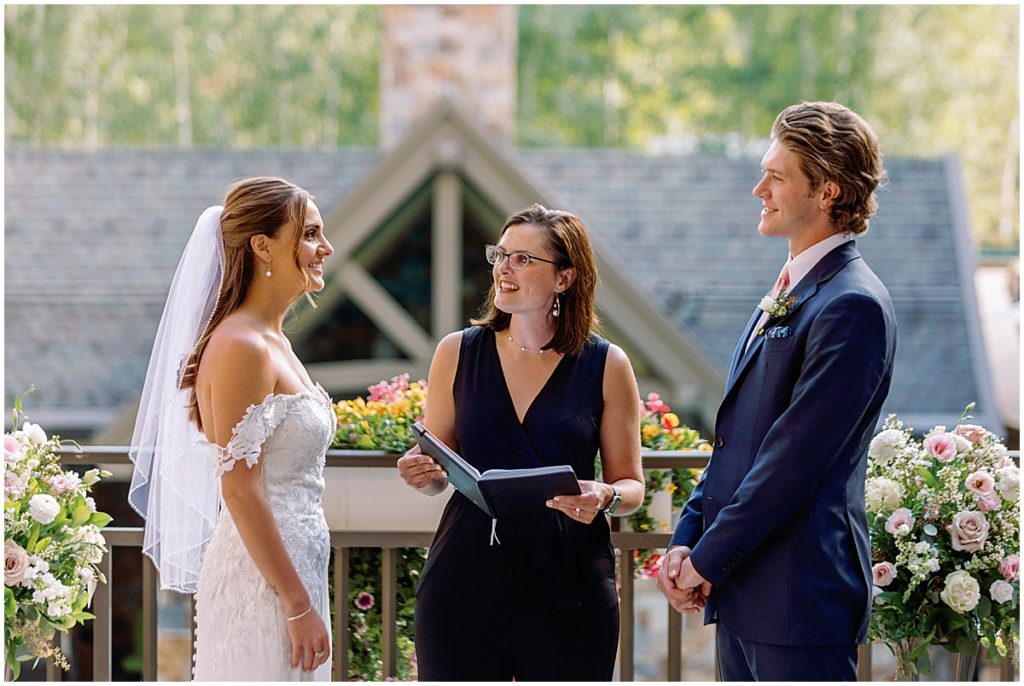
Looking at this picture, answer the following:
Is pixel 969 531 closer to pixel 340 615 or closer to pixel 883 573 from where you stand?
pixel 883 573

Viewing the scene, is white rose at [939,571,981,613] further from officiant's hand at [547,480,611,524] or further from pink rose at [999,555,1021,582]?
officiant's hand at [547,480,611,524]

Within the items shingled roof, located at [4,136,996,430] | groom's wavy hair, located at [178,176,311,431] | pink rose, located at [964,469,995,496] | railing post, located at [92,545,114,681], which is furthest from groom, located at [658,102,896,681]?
shingled roof, located at [4,136,996,430]

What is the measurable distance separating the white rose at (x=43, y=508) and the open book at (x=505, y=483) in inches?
45.4

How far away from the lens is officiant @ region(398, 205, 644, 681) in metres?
A: 2.68

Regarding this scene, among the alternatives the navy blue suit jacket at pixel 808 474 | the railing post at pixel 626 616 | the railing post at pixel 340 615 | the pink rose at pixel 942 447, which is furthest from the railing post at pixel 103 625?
the pink rose at pixel 942 447

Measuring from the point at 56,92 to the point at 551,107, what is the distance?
928 cm

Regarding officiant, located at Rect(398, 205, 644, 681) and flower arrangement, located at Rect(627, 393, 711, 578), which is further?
flower arrangement, located at Rect(627, 393, 711, 578)

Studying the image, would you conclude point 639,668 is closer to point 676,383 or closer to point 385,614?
point 676,383

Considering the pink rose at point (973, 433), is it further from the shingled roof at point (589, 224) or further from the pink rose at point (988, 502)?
the shingled roof at point (589, 224)

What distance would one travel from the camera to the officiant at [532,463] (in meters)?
2.68

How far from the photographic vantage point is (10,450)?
314 cm

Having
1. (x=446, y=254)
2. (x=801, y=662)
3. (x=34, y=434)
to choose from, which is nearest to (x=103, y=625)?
(x=34, y=434)

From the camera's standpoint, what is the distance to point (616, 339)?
283 inches

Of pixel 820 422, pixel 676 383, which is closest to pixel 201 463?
pixel 820 422
